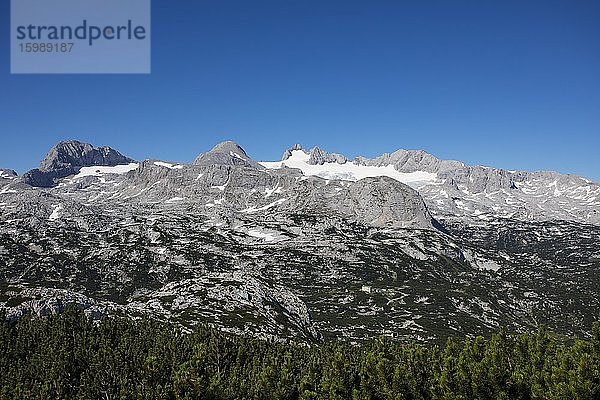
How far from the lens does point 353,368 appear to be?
5031 centimetres

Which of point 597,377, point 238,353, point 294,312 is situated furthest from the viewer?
point 294,312

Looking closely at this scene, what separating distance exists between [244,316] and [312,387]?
123m

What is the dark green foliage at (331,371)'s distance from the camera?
1451 inches

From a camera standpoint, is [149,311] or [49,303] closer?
[49,303]

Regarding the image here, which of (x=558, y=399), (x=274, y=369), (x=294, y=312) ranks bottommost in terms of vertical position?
(x=294, y=312)

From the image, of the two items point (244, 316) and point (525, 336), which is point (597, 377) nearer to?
point (525, 336)

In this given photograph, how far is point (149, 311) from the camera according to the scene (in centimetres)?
16100

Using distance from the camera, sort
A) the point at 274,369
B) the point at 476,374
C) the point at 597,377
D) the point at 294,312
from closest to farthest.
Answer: the point at 597,377, the point at 476,374, the point at 274,369, the point at 294,312

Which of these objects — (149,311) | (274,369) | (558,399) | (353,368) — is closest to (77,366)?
(274,369)

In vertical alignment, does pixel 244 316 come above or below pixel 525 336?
below

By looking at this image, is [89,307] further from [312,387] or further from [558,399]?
[558,399]

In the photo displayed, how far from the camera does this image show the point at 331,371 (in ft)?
155

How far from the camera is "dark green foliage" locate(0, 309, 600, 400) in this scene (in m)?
36.8

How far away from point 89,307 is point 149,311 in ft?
84.9
